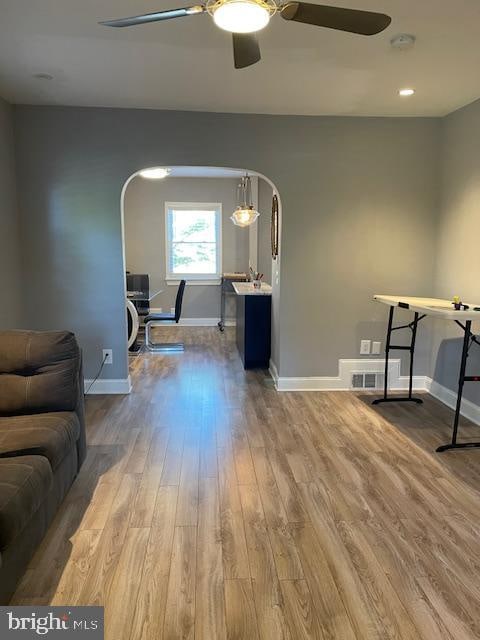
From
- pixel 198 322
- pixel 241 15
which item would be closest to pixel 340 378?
pixel 241 15

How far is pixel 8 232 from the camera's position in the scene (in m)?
3.86

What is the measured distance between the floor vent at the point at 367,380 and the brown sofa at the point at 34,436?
272 centimetres

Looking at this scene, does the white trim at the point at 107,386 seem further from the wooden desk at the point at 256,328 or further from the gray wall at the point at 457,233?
the gray wall at the point at 457,233

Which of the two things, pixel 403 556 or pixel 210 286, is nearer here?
pixel 403 556

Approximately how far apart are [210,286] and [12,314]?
181 inches

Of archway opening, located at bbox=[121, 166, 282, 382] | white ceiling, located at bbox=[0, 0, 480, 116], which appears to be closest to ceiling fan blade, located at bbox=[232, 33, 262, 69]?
white ceiling, located at bbox=[0, 0, 480, 116]

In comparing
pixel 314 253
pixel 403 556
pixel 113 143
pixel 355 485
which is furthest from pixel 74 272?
pixel 403 556

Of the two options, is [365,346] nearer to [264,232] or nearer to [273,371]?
[273,371]

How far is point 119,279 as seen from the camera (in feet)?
13.9

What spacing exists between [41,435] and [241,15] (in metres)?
2.00

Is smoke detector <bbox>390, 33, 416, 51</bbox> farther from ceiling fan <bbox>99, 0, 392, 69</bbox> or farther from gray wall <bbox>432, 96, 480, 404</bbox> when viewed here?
gray wall <bbox>432, 96, 480, 404</bbox>

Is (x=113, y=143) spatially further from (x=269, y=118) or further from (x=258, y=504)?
(x=258, y=504)

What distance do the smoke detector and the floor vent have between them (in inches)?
110

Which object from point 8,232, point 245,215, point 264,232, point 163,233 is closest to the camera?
point 8,232
